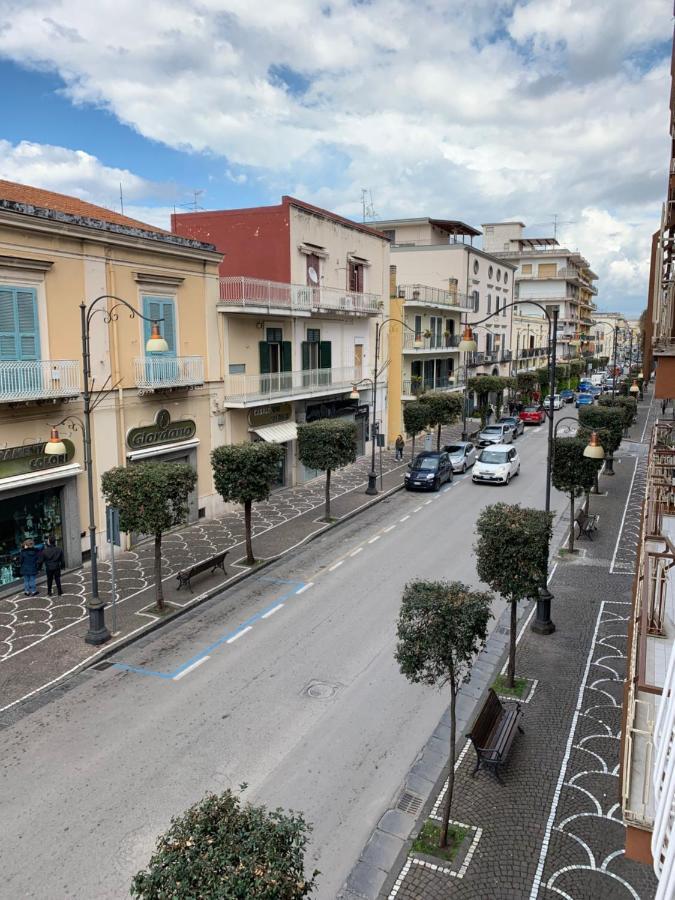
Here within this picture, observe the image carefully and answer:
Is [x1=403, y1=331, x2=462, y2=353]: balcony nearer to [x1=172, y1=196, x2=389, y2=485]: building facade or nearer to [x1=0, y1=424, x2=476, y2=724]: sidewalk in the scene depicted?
[x1=172, y1=196, x2=389, y2=485]: building facade

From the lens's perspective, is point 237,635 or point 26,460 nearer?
point 237,635

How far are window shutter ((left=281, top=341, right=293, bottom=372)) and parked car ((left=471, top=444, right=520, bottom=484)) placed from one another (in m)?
9.43

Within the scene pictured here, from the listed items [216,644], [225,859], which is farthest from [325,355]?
[225,859]

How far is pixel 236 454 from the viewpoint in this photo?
17.1 meters

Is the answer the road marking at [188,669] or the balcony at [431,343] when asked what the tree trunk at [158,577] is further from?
the balcony at [431,343]

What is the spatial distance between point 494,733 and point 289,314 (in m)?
18.9

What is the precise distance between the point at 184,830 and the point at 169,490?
9884mm

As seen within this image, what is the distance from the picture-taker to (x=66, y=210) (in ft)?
60.6

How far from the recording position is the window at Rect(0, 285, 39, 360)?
15.4 metres

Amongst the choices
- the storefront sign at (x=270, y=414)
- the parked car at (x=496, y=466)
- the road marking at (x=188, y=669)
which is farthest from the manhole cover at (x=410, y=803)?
the parked car at (x=496, y=466)

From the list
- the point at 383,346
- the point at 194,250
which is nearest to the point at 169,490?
the point at 194,250

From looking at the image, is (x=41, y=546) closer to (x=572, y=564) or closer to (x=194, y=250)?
(x=194, y=250)

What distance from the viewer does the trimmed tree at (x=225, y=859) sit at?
4.47 m

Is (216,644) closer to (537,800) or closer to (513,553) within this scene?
(513,553)
